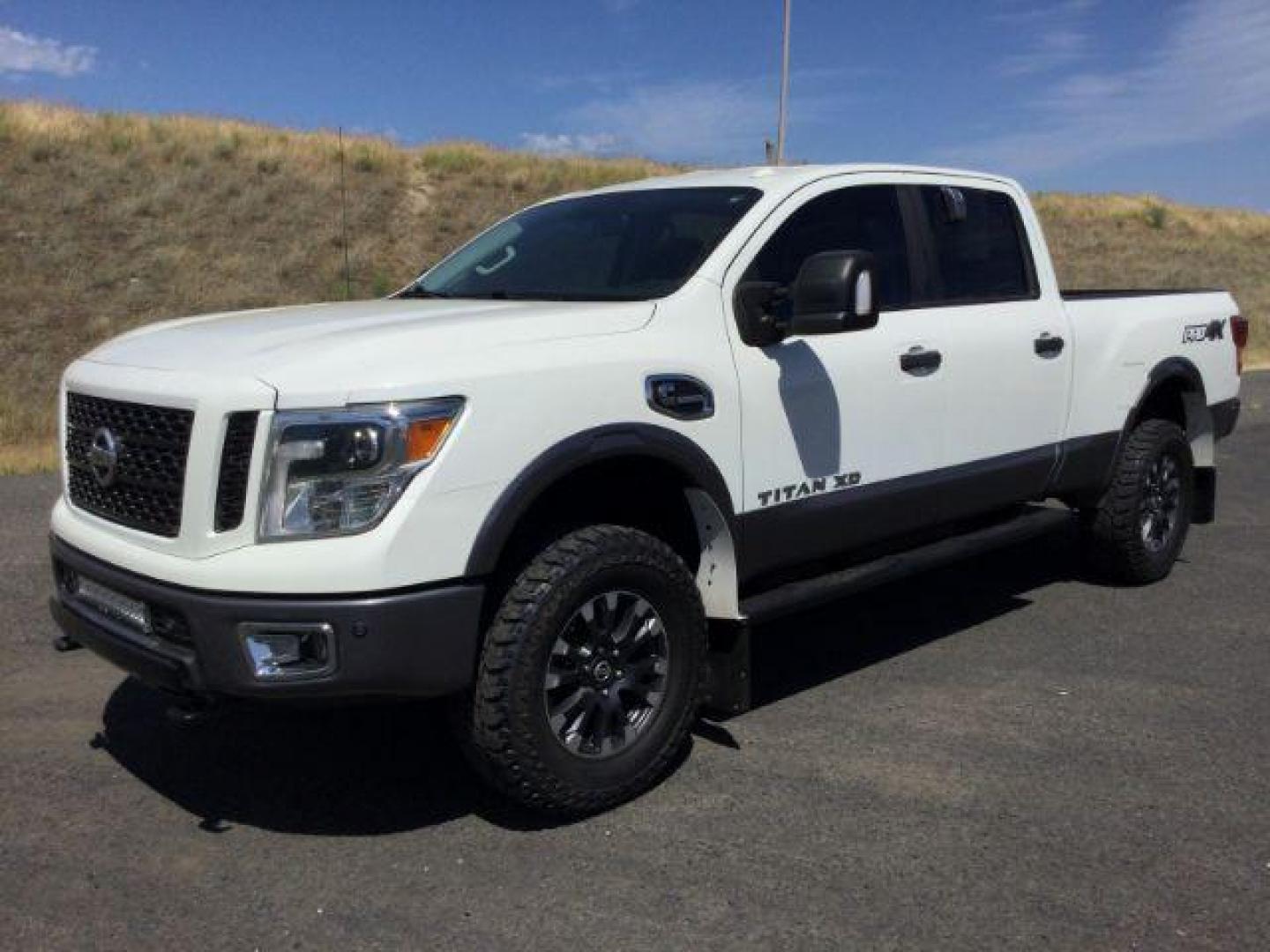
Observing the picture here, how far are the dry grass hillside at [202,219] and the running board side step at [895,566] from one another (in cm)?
1015

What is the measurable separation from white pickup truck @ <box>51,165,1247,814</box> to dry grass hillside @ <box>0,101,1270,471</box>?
9722 mm

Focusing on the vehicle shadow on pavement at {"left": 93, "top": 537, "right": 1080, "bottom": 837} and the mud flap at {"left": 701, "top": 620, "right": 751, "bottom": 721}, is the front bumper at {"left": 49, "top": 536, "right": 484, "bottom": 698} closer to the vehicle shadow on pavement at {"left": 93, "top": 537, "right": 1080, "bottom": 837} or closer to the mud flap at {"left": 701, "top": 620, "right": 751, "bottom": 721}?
the vehicle shadow on pavement at {"left": 93, "top": 537, "right": 1080, "bottom": 837}

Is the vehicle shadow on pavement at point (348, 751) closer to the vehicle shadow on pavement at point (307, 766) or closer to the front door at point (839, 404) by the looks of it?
the vehicle shadow on pavement at point (307, 766)

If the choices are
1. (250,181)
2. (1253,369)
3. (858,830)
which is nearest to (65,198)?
(250,181)

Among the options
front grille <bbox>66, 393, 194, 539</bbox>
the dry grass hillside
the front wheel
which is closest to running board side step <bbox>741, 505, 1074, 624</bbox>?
the front wheel

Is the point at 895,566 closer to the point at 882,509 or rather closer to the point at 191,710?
the point at 882,509

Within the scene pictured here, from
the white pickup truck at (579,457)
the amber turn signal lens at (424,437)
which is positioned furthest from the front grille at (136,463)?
the amber turn signal lens at (424,437)

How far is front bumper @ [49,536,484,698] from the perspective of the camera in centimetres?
300

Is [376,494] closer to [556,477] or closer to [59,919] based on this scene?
[556,477]

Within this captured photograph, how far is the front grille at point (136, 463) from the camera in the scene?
3.22 meters

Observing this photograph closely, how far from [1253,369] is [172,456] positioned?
19212mm

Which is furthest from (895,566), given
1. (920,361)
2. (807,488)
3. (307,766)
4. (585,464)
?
(307,766)

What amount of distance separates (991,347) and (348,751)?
2990 mm

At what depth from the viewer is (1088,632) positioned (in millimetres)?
5414
